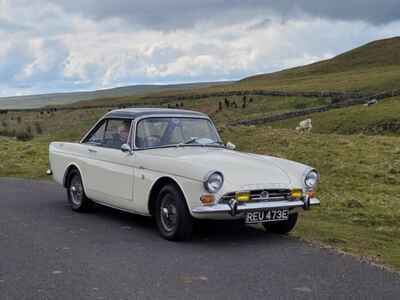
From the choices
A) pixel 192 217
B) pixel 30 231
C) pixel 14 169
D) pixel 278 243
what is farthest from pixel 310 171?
pixel 14 169

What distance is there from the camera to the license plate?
7758 millimetres

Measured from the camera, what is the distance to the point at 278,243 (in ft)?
26.5

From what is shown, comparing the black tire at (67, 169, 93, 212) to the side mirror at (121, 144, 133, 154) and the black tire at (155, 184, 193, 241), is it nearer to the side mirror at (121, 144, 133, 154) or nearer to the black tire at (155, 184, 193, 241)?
the side mirror at (121, 144, 133, 154)

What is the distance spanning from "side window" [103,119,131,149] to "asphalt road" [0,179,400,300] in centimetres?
119

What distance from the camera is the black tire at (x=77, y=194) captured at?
34.1 feet

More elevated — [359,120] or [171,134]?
[171,134]

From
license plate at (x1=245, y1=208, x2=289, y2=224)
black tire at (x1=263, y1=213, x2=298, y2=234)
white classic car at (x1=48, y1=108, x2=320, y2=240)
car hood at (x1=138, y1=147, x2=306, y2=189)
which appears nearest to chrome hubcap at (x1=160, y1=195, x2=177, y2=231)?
white classic car at (x1=48, y1=108, x2=320, y2=240)

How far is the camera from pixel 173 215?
26.6 feet

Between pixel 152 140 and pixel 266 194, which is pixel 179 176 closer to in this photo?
pixel 266 194

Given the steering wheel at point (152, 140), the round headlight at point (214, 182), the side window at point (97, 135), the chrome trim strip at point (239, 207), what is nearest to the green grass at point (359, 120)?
the side window at point (97, 135)

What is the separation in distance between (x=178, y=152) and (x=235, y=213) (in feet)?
4.79

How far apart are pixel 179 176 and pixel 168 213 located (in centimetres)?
53

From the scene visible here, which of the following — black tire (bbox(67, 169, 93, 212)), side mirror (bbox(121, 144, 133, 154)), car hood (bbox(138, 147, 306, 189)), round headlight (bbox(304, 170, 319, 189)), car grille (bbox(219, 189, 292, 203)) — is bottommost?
black tire (bbox(67, 169, 93, 212))

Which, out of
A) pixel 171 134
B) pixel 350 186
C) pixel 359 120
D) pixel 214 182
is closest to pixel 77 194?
pixel 171 134
